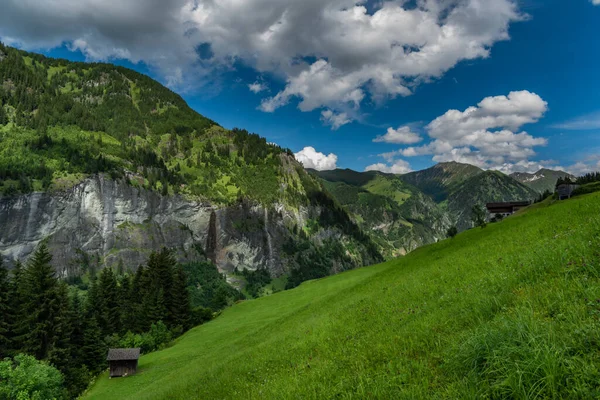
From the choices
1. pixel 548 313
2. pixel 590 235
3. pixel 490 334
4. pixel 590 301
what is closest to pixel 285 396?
pixel 490 334

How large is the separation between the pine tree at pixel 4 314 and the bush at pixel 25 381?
19.7 meters

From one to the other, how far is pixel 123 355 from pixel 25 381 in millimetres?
13219

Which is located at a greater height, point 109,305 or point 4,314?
point 4,314

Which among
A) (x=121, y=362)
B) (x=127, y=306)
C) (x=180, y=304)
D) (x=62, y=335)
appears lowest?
(x=121, y=362)

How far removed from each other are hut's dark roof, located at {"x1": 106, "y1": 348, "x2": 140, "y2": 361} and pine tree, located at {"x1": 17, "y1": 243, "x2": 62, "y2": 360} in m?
20.4

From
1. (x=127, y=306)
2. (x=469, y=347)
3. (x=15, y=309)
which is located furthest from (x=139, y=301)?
(x=469, y=347)

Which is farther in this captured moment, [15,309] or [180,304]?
[180,304]

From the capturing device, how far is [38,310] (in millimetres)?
59375

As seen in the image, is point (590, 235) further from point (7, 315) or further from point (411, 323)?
point (7, 315)

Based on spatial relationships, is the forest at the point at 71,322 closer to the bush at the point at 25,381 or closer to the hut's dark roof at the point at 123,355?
the bush at the point at 25,381

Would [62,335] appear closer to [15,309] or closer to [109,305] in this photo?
[15,309]

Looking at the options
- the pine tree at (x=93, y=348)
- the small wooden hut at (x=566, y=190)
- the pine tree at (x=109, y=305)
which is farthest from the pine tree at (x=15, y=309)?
the small wooden hut at (x=566, y=190)

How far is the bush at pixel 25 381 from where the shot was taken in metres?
37.2

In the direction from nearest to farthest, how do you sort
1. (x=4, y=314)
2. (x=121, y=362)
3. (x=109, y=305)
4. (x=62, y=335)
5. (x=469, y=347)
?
(x=469, y=347)
(x=121, y=362)
(x=4, y=314)
(x=62, y=335)
(x=109, y=305)
